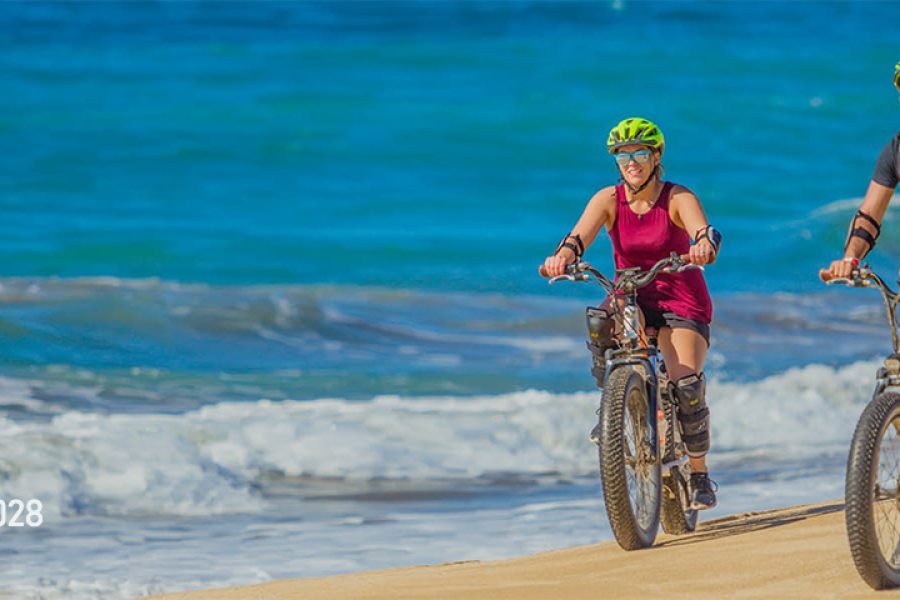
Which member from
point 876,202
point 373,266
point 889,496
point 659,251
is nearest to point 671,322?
point 659,251

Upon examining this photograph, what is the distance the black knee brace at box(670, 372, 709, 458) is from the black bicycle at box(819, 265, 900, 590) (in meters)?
1.28

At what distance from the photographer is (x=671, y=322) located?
24.5 feet

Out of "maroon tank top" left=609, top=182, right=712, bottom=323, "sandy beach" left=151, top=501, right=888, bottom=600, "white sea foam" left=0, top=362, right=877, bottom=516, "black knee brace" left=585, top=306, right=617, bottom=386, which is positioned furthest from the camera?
"white sea foam" left=0, top=362, right=877, bottom=516

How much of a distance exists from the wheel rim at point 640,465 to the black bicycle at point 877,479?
3.65 ft

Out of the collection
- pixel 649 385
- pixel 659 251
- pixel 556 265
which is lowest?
pixel 649 385

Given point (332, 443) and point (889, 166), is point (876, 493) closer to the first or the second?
point (889, 166)

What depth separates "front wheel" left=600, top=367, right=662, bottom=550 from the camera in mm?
6738

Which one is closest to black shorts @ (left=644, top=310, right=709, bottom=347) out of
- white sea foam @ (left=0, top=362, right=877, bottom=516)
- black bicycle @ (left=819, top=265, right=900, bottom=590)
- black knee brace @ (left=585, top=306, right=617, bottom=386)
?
black knee brace @ (left=585, top=306, right=617, bottom=386)

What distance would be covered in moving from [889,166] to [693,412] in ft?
4.90

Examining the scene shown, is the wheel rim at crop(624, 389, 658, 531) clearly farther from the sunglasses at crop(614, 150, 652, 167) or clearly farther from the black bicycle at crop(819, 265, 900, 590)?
the black bicycle at crop(819, 265, 900, 590)

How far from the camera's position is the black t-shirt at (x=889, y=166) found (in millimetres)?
6305

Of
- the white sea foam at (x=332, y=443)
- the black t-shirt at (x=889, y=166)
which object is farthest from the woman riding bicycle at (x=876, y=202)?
the white sea foam at (x=332, y=443)

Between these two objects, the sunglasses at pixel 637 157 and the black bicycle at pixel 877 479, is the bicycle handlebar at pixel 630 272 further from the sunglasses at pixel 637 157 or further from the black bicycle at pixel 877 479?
the black bicycle at pixel 877 479

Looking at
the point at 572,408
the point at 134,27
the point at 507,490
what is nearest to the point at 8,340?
the point at 572,408
